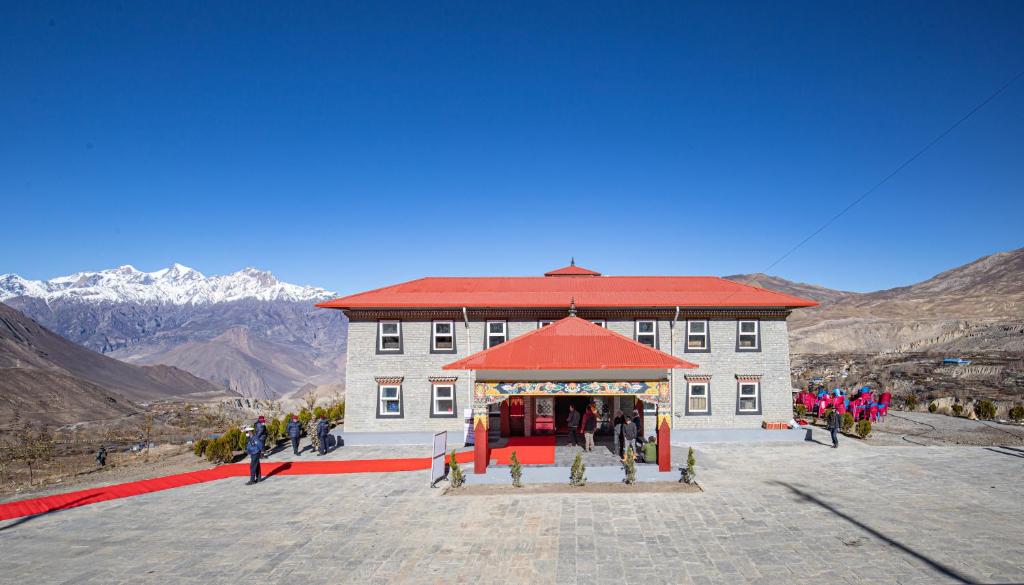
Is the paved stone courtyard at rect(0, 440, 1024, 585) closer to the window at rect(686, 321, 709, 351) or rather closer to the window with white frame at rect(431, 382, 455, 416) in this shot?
the window with white frame at rect(431, 382, 455, 416)

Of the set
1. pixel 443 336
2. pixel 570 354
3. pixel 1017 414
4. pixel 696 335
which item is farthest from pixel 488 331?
pixel 1017 414

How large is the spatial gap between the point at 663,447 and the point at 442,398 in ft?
31.7

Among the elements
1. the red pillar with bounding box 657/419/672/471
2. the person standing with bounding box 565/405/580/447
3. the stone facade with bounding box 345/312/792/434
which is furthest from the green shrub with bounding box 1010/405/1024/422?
the person standing with bounding box 565/405/580/447

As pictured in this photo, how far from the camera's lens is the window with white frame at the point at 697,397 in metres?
22.0

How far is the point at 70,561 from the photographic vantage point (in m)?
10.9

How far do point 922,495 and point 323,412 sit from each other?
23593 millimetres

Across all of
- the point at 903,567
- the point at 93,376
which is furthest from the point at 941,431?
the point at 93,376

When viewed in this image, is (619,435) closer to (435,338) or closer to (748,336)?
(748,336)

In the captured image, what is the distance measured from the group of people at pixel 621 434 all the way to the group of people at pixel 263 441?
9390mm

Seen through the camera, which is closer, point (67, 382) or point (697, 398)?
point (697, 398)

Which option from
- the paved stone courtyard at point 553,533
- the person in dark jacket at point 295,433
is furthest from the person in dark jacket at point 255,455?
the person in dark jacket at point 295,433

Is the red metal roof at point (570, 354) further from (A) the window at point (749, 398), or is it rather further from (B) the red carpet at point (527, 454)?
(A) the window at point (749, 398)

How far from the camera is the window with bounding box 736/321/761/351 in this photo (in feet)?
73.4

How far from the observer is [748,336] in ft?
73.8
